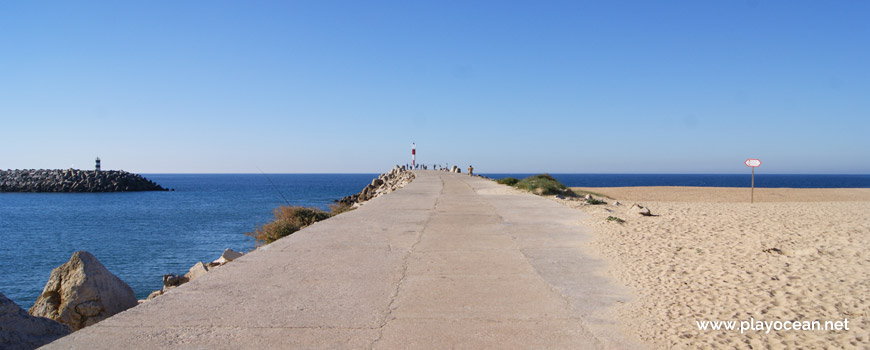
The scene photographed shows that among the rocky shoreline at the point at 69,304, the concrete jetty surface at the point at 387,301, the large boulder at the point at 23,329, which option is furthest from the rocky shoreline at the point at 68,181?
the large boulder at the point at 23,329

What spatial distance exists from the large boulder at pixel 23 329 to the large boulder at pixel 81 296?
3.25 ft

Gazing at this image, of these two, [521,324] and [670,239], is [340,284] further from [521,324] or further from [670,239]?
[670,239]

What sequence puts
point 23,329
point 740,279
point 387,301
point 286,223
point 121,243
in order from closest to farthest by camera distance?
point 23,329, point 387,301, point 740,279, point 286,223, point 121,243

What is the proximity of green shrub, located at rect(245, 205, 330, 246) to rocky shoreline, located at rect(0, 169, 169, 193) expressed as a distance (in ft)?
234

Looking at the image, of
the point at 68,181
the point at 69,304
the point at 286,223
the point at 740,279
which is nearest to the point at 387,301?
the point at 69,304

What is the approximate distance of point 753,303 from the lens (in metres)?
5.34

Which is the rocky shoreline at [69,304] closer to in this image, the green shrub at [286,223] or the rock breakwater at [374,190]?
the green shrub at [286,223]

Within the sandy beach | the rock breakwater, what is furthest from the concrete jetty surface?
the rock breakwater

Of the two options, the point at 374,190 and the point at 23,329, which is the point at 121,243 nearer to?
the point at 374,190

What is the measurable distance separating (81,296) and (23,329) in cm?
138

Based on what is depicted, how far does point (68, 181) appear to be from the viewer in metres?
73.6

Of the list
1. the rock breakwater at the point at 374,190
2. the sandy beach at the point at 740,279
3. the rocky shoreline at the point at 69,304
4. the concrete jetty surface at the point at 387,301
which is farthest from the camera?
the rock breakwater at the point at 374,190

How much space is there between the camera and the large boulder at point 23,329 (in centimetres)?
453

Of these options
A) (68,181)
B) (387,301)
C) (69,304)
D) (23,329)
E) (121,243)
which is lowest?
(121,243)
